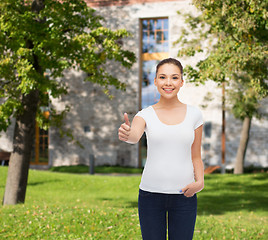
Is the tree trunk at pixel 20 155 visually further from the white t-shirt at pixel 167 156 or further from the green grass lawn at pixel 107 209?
the white t-shirt at pixel 167 156

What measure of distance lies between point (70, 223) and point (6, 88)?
499 centimetres

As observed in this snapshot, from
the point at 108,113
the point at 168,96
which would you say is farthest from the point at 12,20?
the point at 108,113

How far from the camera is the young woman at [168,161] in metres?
2.93

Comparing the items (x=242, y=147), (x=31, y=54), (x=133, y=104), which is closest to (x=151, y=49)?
(x=133, y=104)

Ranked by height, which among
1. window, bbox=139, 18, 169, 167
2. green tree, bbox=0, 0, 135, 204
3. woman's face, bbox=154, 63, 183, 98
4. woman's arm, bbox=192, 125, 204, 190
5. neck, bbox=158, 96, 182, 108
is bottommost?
woman's arm, bbox=192, 125, 204, 190

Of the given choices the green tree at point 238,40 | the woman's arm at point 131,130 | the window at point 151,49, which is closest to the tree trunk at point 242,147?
the window at point 151,49

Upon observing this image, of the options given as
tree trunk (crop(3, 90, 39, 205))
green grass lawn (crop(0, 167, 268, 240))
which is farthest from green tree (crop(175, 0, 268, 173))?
tree trunk (crop(3, 90, 39, 205))

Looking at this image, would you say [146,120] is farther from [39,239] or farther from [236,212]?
[236,212]

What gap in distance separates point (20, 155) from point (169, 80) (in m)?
8.57

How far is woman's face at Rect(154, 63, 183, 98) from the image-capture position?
118 inches

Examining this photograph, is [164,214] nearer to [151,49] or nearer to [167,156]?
[167,156]

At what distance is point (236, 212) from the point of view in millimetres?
13094

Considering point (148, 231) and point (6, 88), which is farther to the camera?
point (6, 88)

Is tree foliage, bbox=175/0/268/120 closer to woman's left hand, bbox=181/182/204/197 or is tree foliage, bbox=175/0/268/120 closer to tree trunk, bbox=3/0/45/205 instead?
tree trunk, bbox=3/0/45/205
